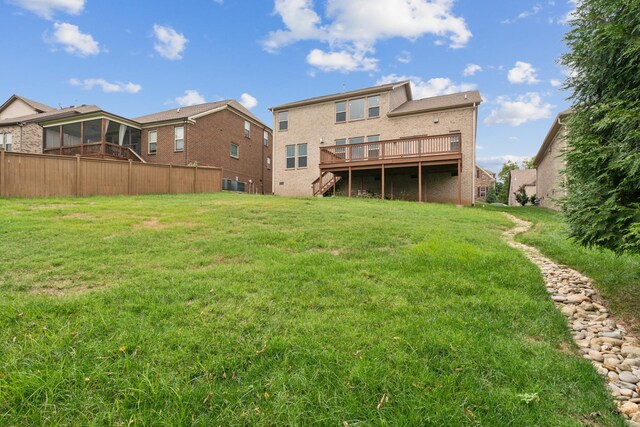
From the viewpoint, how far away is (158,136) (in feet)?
74.2

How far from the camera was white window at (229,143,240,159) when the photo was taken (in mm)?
25125

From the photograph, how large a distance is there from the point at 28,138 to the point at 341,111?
963 inches

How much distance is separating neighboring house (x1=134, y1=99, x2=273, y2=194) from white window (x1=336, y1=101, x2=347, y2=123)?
9327mm

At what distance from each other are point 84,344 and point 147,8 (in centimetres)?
1708

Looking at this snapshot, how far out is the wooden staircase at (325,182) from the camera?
19297 millimetres

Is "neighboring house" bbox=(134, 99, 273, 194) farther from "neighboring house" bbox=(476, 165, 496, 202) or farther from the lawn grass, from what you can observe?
"neighboring house" bbox=(476, 165, 496, 202)

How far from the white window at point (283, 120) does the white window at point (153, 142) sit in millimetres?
9088

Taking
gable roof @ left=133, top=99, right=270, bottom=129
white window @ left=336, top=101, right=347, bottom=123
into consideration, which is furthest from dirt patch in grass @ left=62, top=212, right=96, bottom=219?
white window @ left=336, top=101, right=347, bottom=123

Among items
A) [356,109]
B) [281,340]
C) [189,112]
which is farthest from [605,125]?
[189,112]

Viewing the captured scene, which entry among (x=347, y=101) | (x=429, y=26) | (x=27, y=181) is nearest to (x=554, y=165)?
(x=429, y=26)

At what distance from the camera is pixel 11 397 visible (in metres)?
1.91

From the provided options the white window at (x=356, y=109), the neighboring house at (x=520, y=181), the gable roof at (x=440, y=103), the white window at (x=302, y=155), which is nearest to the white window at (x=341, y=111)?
the white window at (x=356, y=109)

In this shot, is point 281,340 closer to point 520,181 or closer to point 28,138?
point 28,138

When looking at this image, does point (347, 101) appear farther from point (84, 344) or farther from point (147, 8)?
point (84, 344)
